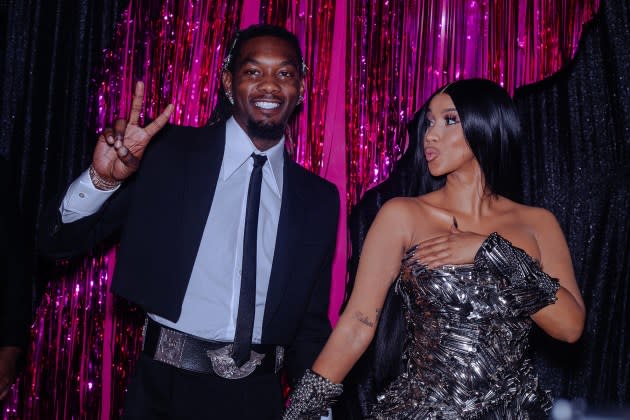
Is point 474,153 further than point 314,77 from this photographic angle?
No

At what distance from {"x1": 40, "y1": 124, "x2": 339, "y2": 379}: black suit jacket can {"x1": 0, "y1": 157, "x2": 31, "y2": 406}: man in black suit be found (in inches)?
6.9

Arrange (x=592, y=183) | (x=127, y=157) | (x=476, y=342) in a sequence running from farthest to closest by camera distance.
→ (x=592, y=183) → (x=476, y=342) → (x=127, y=157)

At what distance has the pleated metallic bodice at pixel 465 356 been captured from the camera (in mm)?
2141

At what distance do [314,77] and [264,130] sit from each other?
0.69 metres

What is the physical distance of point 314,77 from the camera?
10.3ft

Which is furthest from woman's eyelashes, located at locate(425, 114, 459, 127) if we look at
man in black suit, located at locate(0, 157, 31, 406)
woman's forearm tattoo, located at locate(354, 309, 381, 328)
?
man in black suit, located at locate(0, 157, 31, 406)

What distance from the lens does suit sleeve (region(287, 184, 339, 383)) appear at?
247 cm

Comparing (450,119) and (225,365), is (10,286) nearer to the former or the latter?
(225,365)

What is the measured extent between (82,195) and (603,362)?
2318 mm

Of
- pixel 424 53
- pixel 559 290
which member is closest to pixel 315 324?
pixel 559 290

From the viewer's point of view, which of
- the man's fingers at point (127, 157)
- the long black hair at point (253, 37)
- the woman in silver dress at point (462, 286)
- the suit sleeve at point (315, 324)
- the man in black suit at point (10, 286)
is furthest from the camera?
the long black hair at point (253, 37)

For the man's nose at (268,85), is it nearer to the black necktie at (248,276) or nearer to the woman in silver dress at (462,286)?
the black necktie at (248,276)

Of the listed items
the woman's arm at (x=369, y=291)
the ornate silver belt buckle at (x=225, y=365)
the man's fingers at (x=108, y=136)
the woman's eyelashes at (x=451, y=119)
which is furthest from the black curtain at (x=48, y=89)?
the woman's eyelashes at (x=451, y=119)

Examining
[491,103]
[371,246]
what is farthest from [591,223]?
[371,246]
